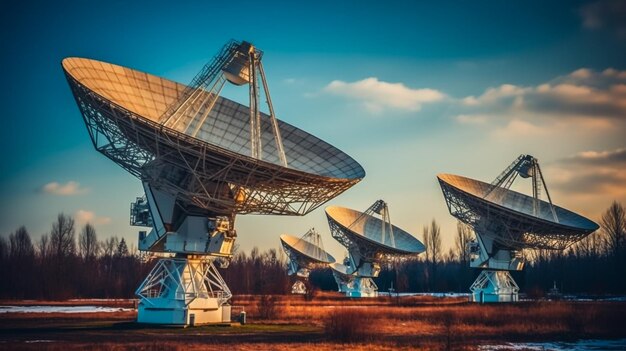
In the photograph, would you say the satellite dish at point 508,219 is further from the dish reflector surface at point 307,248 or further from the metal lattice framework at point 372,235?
the dish reflector surface at point 307,248

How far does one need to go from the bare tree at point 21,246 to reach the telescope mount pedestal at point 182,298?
197 feet

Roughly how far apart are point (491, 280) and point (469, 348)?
109ft

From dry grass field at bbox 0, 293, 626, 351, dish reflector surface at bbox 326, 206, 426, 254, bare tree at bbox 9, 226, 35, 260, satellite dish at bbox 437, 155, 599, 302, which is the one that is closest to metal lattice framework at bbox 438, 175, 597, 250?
satellite dish at bbox 437, 155, 599, 302

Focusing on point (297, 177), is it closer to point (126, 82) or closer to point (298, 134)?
point (298, 134)

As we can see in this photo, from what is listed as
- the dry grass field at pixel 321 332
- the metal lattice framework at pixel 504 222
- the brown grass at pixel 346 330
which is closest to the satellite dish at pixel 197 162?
the dry grass field at pixel 321 332

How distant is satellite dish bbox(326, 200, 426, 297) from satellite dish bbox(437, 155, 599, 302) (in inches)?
337

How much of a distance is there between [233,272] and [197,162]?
80.7 m

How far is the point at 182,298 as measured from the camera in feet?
92.7

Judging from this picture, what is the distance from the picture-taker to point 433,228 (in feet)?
354

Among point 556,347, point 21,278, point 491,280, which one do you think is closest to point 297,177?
point 556,347

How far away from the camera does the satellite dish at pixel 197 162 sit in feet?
80.1

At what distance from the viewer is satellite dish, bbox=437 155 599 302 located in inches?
1715

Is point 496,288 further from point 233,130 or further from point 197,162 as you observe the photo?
point 197,162

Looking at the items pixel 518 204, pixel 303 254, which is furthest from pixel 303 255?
pixel 518 204
